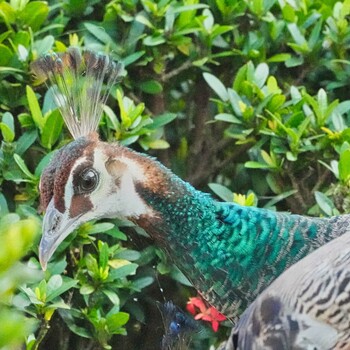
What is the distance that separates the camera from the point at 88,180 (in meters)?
1.99

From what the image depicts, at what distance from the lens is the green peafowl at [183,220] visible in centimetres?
198

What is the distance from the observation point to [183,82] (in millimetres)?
2850

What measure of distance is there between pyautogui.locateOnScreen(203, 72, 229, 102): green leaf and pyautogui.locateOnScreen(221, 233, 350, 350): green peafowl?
1167 mm

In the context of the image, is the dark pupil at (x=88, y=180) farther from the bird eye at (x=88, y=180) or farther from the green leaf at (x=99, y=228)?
the green leaf at (x=99, y=228)

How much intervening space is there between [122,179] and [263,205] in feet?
2.33

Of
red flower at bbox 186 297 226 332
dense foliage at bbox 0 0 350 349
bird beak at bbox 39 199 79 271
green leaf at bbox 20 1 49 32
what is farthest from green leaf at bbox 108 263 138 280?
green leaf at bbox 20 1 49 32

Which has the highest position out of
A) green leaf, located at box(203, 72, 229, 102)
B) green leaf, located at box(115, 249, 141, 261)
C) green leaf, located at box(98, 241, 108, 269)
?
green leaf, located at box(203, 72, 229, 102)

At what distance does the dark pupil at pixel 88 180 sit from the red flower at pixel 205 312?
22.4 inches

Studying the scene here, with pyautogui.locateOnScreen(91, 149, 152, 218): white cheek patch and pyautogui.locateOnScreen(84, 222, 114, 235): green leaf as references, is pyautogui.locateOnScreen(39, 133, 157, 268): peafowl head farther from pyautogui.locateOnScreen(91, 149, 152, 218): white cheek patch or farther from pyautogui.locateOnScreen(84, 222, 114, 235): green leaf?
pyautogui.locateOnScreen(84, 222, 114, 235): green leaf

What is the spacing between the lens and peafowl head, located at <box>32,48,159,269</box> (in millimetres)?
1976

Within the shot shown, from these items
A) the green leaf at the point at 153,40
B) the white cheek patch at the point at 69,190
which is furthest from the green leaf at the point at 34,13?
the white cheek patch at the point at 69,190

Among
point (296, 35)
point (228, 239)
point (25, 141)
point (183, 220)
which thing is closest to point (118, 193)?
point (183, 220)

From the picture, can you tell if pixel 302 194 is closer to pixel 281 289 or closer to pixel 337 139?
pixel 337 139

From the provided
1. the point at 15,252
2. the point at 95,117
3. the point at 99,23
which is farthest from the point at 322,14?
the point at 15,252
